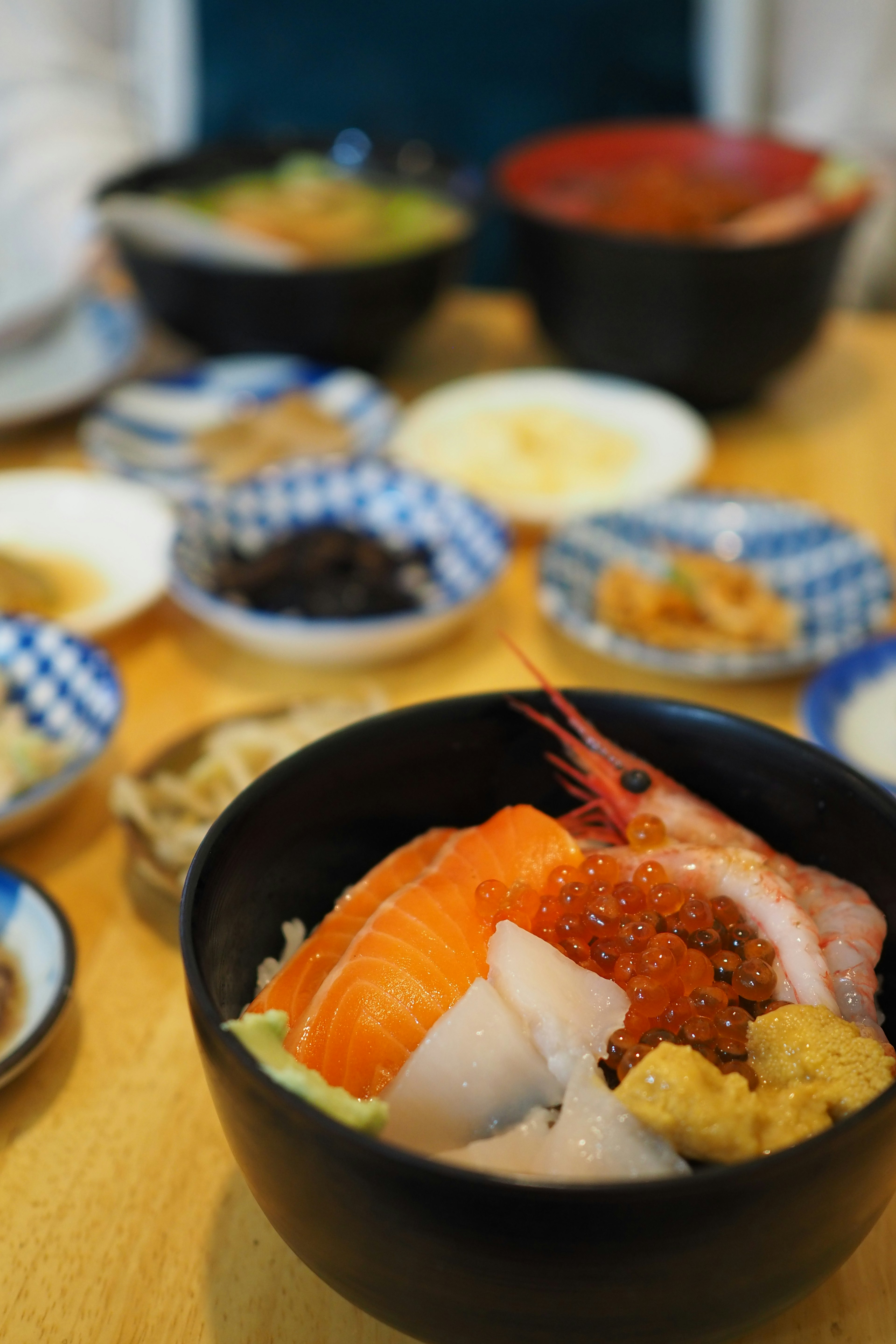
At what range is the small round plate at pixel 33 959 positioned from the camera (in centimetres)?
76

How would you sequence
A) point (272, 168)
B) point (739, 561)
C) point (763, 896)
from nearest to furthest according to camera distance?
point (763, 896)
point (739, 561)
point (272, 168)

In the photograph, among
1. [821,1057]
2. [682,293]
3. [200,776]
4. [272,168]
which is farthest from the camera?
[272,168]

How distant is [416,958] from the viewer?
67 cm

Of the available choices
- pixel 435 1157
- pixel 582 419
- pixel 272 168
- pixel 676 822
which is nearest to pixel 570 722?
pixel 676 822

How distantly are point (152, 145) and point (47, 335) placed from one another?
0.90 metres

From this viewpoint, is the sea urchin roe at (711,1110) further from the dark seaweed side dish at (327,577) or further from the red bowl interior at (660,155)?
the red bowl interior at (660,155)

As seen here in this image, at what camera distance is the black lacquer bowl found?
477 mm

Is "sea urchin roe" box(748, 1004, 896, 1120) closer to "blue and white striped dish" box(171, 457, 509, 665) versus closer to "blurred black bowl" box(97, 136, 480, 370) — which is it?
"blue and white striped dish" box(171, 457, 509, 665)

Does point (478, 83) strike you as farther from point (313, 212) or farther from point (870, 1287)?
point (870, 1287)

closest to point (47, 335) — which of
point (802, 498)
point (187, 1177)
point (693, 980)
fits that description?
point (802, 498)

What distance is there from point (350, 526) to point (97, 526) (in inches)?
12.7

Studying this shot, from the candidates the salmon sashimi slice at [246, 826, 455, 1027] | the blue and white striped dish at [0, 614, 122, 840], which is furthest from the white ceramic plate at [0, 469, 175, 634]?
the salmon sashimi slice at [246, 826, 455, 1027]

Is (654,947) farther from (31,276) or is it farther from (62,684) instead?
(31,276)

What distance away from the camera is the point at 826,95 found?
87.2 inches
